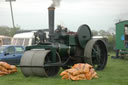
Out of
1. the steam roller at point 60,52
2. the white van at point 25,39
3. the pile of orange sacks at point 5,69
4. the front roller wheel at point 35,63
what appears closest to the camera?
the front roller wheel at point 35,63

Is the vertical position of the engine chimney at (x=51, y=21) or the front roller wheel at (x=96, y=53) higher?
the engine chimney at (x=51, y=21)

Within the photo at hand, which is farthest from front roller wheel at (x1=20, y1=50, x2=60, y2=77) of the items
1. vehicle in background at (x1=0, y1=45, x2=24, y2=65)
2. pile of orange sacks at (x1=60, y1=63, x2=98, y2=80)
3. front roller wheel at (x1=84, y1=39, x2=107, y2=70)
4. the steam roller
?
vehicle in background at (x1=0, y1=45, x2=24, y2=65)

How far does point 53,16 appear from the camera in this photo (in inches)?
354

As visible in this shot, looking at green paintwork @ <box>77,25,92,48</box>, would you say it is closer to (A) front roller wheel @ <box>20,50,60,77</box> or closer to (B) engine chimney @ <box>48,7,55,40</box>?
(B) engine chimney @ <box>48,7,55,40</box>

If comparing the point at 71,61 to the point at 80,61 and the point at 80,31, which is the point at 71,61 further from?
the point at 80,31

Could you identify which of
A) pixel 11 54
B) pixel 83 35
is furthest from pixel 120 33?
pixel 11 54

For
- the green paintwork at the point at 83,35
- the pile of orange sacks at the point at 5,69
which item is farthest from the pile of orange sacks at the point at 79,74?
the pile of orange sacks at the point at 5,69

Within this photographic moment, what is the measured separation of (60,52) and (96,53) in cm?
180

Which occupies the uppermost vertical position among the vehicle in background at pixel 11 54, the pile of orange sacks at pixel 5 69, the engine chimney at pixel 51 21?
the engine chimney at pixel 51 21

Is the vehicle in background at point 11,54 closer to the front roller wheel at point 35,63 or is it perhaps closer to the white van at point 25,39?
the front roller wheel at point 35,63

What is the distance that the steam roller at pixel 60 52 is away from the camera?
7.95m

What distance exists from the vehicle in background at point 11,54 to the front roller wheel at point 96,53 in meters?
3.13

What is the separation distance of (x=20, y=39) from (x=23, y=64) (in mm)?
11202

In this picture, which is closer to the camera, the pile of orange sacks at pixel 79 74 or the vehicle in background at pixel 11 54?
the pile of orange sacks at pixel 79 74
